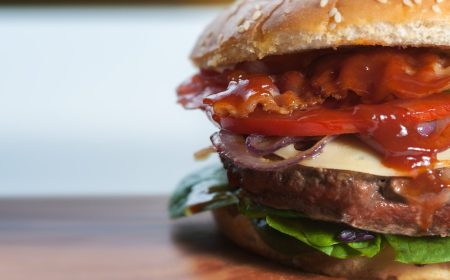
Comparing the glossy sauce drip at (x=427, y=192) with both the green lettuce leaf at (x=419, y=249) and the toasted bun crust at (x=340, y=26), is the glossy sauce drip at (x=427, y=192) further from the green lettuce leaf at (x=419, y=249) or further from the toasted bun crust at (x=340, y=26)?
the toasted bun crust at (x=340, y=26)

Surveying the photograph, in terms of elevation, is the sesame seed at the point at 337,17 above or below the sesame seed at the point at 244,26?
below

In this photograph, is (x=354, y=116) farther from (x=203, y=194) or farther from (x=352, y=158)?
(x=203, y=194)

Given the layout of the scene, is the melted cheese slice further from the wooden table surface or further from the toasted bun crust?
the wooden table surface

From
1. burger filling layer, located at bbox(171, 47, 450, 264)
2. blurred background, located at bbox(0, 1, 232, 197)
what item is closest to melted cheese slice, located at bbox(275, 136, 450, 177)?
burger filling layer, located at bbox(171, 47, 450, 264)

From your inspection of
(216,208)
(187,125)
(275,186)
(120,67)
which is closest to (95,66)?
(120,67)

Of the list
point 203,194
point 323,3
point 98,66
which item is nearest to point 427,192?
point 323,3

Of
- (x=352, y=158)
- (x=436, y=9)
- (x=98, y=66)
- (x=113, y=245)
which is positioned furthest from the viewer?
A: (x=98, y=66)

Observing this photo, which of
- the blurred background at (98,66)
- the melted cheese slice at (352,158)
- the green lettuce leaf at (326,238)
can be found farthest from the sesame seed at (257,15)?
the blurred background at (98,66)
